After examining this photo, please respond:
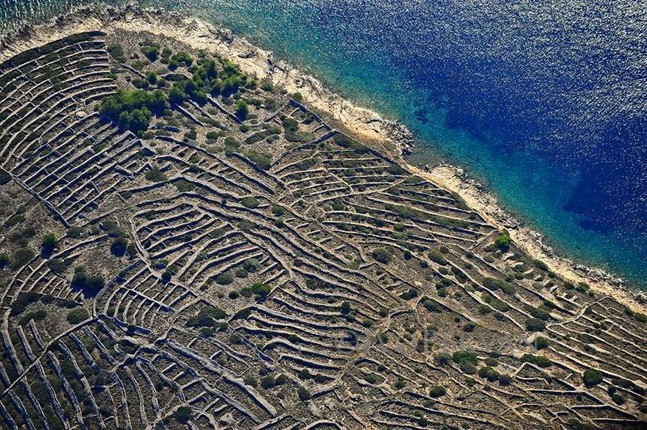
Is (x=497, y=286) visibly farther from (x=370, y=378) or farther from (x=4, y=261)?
(x=4, y=261)

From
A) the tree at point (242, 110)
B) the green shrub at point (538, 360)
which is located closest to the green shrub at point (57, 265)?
the tree at point (242, 110)

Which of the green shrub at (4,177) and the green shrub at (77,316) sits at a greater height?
the green shrub at (4,177)

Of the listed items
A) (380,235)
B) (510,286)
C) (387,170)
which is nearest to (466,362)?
(510,286)

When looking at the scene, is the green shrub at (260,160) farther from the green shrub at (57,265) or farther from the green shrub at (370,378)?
the green shrub at (370,378)

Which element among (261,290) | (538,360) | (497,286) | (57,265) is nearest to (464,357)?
(538,360)

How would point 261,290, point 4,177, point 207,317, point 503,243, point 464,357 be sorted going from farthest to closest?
point 503,243 < point 4,177 < point 261,290 < point 464,357 < point 207,317

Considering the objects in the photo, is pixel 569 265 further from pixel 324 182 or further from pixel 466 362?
pixel 324 182
